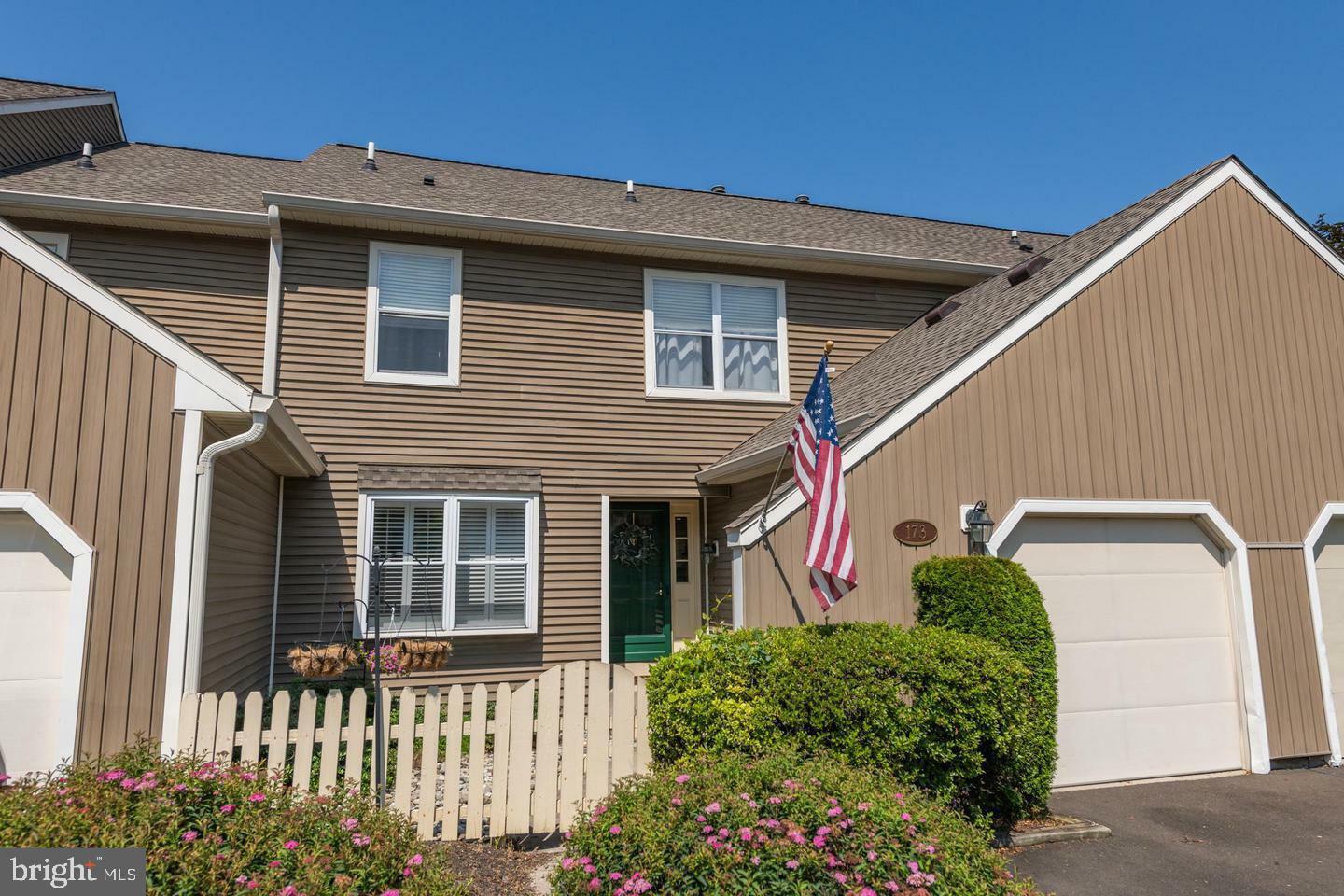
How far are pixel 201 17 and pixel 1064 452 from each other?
986 cm

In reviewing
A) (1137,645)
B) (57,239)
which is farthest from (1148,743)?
(57,239)

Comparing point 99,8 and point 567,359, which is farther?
point 567,359

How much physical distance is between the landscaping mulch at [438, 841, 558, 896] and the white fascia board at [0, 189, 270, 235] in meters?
6.90

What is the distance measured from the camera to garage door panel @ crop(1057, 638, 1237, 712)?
6.88 m

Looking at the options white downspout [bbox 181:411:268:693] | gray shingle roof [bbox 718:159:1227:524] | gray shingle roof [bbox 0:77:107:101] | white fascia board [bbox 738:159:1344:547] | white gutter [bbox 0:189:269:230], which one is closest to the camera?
white downspout [bbox 181:411:268:693]

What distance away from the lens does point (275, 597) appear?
829 centimetres

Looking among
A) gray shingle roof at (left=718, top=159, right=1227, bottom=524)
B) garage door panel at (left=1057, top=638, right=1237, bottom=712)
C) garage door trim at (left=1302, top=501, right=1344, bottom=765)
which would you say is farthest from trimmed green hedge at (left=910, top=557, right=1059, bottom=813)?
garage door trim at (left=1302, top=501, right=1344, bottom=765)

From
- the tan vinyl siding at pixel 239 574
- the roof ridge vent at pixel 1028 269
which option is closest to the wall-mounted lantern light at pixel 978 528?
the roof ridge vent at pixel 1028 269

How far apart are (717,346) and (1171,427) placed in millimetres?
5042

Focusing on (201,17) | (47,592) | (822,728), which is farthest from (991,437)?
(201,17)

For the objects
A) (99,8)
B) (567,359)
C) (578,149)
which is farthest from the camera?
(578,149)

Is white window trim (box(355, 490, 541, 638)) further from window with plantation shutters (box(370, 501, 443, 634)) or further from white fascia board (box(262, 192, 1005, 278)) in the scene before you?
white fascia board (box(262, 192, 1005, 278))

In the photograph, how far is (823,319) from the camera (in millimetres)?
10641

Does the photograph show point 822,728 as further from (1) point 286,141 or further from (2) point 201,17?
(1) point 286,141
